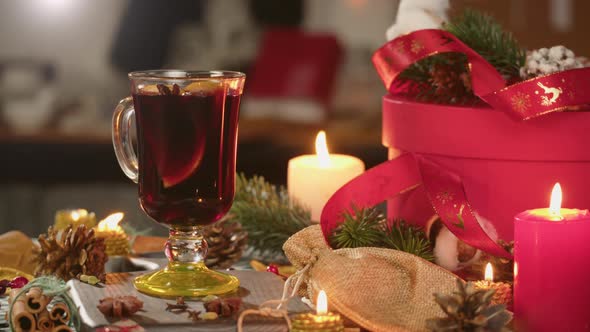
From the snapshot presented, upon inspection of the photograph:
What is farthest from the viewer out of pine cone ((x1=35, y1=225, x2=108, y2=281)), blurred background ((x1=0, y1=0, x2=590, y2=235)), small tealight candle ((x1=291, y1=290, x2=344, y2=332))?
blurred background ((x1=0, y1=0, x2=590, y2=235))

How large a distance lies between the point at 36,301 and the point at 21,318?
24 millimetres

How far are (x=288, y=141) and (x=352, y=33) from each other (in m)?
0.73

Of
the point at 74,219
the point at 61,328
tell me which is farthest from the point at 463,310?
the point at 74,219

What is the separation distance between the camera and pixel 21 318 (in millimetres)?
1047

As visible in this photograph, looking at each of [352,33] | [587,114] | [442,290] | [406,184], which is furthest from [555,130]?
[352,33]

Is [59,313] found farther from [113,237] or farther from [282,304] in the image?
[113,237]

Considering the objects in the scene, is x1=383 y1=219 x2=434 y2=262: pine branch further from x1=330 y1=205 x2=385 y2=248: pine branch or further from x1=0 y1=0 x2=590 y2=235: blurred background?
x1=0 y1=0 x2=590 y2=235: blurred background

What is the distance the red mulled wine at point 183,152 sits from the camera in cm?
122

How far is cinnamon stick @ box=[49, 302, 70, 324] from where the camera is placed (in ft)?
3.47

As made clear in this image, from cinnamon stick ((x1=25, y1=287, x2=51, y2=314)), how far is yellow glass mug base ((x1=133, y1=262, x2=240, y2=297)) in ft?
0.53

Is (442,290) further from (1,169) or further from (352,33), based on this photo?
(352,33)

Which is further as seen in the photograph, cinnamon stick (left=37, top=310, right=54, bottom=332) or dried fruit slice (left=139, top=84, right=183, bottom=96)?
dried fruit slice (left=139, top=84, right=183, bottom=96)

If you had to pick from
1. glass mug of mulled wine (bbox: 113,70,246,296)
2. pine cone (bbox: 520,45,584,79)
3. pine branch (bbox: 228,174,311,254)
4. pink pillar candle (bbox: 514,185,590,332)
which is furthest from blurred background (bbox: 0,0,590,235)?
pink pillar candle (bbox: 514,185,590,332)

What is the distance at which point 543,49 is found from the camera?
1369 millimetres
